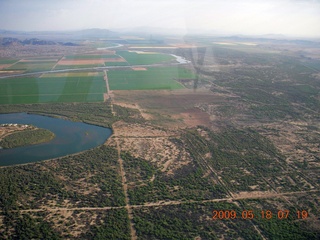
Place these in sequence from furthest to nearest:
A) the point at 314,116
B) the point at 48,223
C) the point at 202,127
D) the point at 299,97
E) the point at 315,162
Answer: the point at 299,97 < the point at 314,116 < the point at 202,127 < the point at 315,162 < the point at 48,223

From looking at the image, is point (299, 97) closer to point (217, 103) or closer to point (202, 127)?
point (217, 103)

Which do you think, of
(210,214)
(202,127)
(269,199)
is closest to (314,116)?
(202,127)

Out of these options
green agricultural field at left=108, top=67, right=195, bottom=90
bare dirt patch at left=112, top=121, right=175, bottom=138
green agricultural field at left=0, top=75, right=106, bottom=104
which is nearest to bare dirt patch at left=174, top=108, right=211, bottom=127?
bare dirt patch at left=112, top=121, right=175, bottom=138

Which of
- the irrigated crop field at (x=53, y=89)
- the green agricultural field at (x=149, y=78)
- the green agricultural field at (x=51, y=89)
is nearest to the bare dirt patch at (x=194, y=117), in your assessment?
the green agricultural field at (x=51, y=89)

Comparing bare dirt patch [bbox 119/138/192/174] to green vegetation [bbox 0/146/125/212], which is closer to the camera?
green vegetation [bbox 0/146/125/212]

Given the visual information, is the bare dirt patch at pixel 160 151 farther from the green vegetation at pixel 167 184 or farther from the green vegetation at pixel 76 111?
the green vegetation at pixel 76 111

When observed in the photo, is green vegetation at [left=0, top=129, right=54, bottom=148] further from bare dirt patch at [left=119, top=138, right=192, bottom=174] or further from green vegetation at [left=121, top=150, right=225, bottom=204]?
green vegetation at [left=121, top=150, right=225, bottom=204]
